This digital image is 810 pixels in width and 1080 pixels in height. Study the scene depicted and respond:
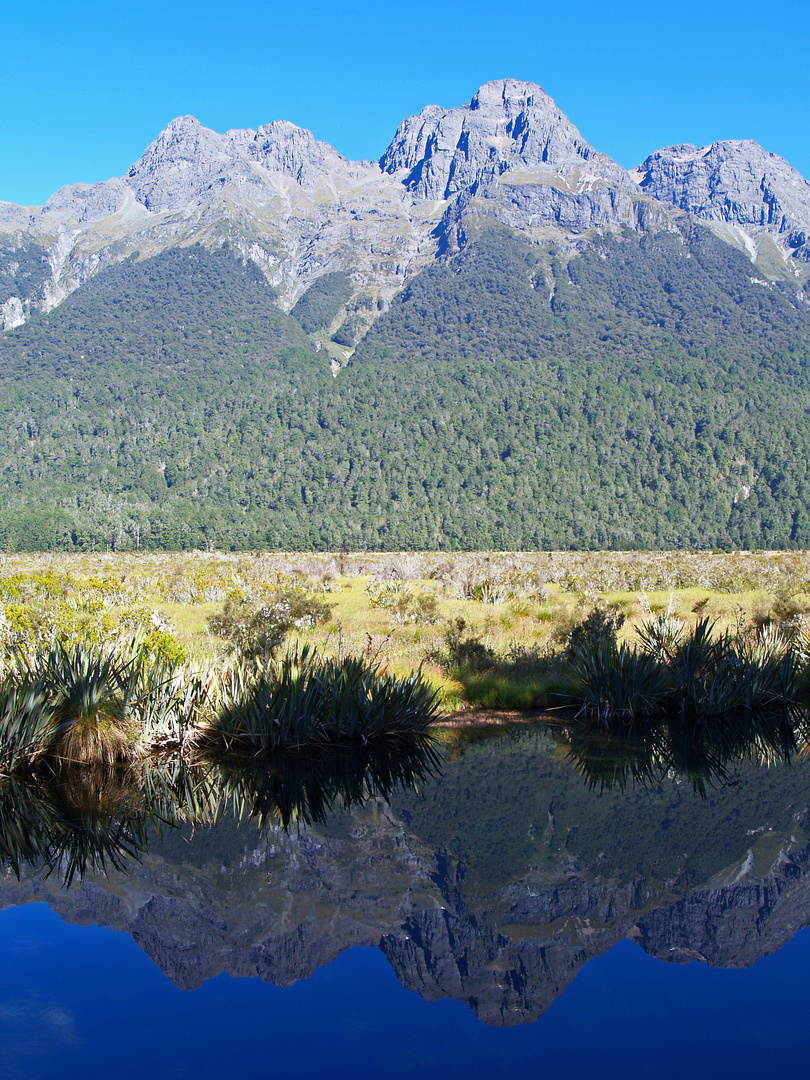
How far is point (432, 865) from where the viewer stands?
215 inches

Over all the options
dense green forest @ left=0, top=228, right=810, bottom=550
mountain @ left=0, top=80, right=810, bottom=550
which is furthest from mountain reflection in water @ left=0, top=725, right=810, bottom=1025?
mountain @ left=0, top=80, right=810, bottom=550

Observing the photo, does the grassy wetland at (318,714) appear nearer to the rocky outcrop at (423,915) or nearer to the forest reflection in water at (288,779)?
the forest reflection in water at (288,779)

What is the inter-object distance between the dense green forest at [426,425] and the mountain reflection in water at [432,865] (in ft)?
322

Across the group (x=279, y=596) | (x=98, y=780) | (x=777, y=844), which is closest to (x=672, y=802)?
(x=777, y=844)

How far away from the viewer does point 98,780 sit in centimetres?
726

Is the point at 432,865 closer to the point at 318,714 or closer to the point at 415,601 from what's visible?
the point at 318,714

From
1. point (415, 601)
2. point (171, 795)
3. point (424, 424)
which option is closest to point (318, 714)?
point (171, 795)

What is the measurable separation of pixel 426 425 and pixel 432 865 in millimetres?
147721

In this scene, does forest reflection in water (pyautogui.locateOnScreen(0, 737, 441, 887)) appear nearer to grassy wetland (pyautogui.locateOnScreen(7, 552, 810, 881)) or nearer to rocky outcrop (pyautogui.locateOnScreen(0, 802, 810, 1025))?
grassy wetland (pyautogui.locateOnScreen(7, 552, 810, 881))

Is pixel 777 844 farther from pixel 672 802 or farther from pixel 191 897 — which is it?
pixel 191 897

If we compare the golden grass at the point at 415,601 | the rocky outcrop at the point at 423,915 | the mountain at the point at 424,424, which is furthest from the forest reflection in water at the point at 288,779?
the mountain at the point at 424,424

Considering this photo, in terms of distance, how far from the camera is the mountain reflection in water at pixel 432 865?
4.50 m

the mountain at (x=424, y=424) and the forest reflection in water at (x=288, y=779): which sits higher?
the mountain at (x=424, y=424)

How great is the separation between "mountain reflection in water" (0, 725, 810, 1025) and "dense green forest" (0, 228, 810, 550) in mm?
98213
